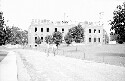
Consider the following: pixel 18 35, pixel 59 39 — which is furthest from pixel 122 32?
pixel 18 35

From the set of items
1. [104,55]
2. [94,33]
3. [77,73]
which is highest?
[94,33]

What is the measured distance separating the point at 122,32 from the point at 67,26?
45.3 metres

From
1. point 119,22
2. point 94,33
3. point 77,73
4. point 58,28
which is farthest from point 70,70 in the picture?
point 94,33

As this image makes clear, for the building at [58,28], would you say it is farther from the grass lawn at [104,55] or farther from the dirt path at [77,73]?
the dirt path at [77,73]

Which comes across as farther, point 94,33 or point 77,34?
point 94,33

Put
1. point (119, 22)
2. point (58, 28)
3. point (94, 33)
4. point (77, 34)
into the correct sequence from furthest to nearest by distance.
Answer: point (58, 28)
point (94, 33)
point (77, 34)
point (119, 22)

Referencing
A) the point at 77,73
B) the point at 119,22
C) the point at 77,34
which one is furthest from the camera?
the point at 77,34

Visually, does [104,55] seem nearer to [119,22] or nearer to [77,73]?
[119,22]

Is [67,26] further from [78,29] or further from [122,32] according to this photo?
[122,32]

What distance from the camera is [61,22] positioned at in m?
69.8

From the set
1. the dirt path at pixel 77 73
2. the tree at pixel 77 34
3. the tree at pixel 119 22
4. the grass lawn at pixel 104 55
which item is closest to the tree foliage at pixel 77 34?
the tree at pixel 77 34

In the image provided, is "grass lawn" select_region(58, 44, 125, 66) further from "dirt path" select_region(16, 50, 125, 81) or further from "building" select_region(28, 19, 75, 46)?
"building" select_region(28, 19, 75, 46)

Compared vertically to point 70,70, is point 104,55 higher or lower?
higher

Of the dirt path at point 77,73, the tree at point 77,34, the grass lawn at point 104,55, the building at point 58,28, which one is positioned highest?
the building at point 58,28
